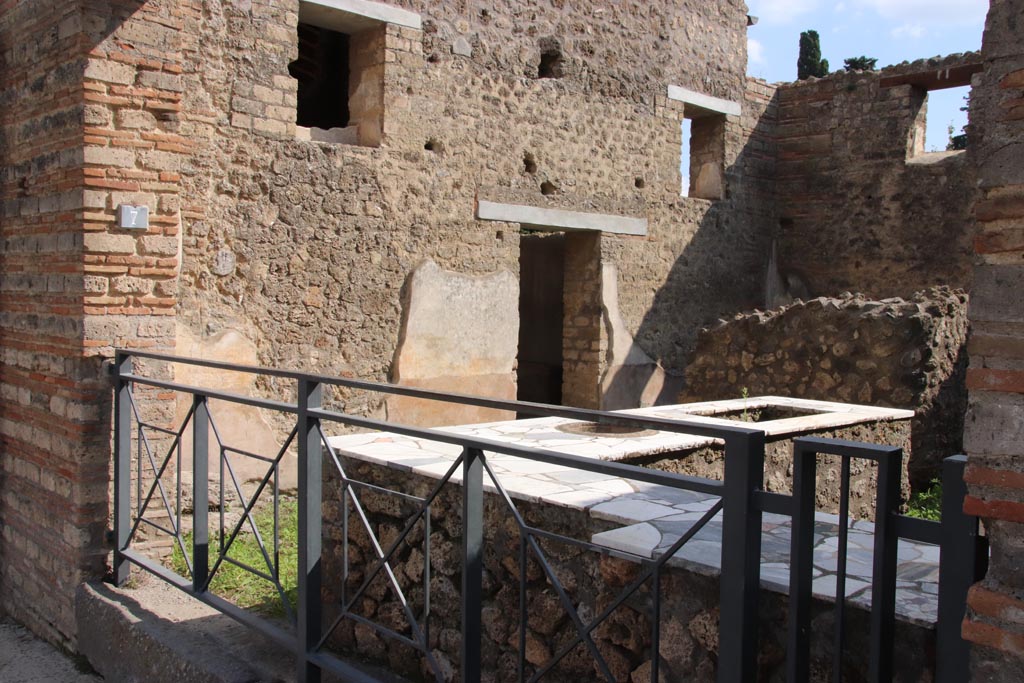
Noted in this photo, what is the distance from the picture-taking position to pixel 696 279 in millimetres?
10180

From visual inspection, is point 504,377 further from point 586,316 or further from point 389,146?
point 389,146

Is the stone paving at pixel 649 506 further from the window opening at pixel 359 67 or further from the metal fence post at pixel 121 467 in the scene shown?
the window opening at pixel 359 67

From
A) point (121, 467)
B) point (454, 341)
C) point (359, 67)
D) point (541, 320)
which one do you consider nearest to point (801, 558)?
point (121, 467)

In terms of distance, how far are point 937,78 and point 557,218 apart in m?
4.56

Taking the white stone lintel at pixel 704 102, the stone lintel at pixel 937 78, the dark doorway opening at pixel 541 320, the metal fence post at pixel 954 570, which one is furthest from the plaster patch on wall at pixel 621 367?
the metal fence post at pixel 954 570

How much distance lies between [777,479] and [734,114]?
605 centimetres

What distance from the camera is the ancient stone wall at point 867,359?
681 centimetres

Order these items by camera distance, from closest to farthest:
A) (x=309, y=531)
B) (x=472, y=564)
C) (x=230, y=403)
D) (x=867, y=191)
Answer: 1. (x=472, y=564)
2. (x=309, y=531)
3. (x=230, y=403)
4. (x=867, y=191)

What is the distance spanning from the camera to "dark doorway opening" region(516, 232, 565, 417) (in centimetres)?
1059

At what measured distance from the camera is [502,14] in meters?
8.15

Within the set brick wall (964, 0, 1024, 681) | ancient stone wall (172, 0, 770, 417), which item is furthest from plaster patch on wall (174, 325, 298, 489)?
brick wall (964, 0, 1024, 681)

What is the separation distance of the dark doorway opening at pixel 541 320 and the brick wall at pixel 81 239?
5.85 metres

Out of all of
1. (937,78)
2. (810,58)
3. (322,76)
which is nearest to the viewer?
(322,76)

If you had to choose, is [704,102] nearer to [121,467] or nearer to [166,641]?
[121,467]
